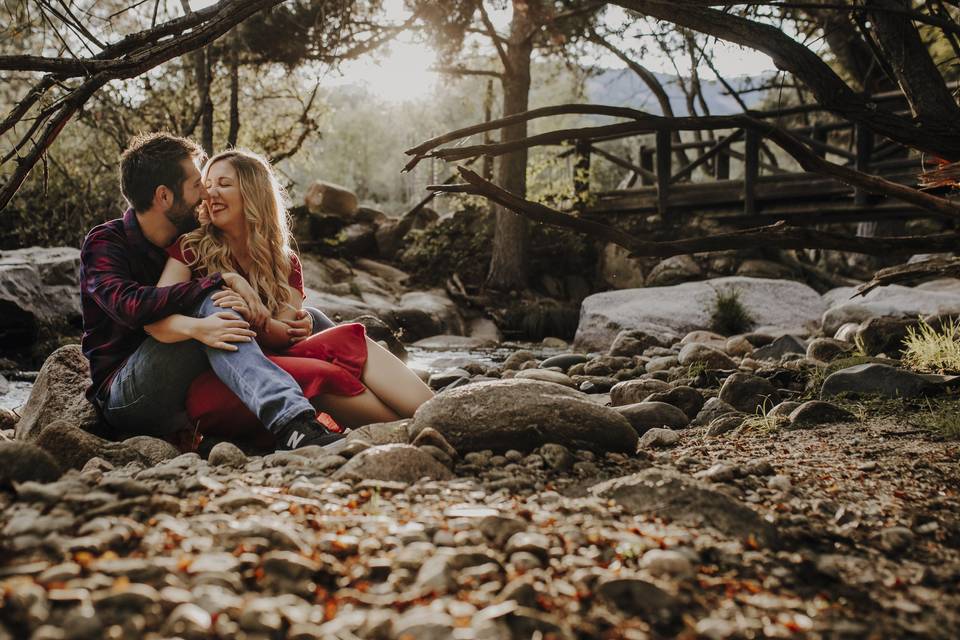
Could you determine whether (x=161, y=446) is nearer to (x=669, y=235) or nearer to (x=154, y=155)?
(x=154, y=155)

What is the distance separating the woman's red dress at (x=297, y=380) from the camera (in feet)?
10.5

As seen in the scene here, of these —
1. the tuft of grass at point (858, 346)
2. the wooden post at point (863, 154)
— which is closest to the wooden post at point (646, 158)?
the wooden post at point (863, 154)

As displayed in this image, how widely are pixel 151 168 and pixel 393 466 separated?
1.92 metres

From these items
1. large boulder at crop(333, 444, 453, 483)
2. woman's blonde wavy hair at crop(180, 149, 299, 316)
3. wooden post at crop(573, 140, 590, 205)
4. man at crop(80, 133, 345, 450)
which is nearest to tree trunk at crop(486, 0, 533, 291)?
wooden post at crop(573, 140, 590, 205)

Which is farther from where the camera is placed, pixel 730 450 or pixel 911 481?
pixel 730 450

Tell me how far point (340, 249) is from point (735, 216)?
749 centimetres

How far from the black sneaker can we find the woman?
0.35 meters

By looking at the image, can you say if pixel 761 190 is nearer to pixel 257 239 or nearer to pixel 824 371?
pixel 824 371

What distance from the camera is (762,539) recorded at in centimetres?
175

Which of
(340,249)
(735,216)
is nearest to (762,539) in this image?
(735,216)

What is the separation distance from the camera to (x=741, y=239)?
101 inches

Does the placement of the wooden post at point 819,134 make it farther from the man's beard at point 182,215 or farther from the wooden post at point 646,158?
the man's beard at point 182,215

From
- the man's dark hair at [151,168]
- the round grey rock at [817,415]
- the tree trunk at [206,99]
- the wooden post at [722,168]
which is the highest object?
the tree trunk at [206,99]

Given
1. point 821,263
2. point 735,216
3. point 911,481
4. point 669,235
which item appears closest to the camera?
point 911,481
